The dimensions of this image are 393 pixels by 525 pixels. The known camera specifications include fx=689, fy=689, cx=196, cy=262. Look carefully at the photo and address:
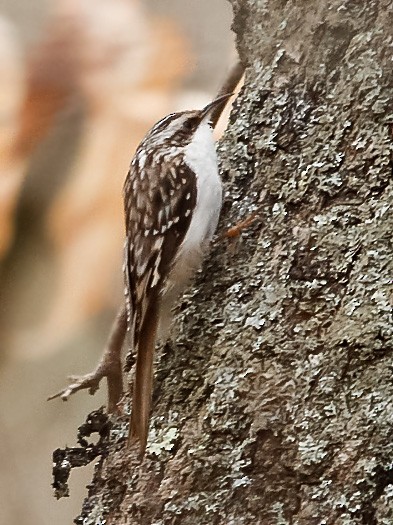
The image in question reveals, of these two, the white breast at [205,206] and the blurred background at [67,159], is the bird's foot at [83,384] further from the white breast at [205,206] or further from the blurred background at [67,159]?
the white breast at [205,206]

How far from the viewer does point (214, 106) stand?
1122 mm

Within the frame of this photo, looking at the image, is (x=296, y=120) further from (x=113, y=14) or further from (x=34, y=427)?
(x=34, y=427)

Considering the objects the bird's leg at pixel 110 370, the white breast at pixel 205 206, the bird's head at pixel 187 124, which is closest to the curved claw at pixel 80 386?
the bird's leg at pixel 110 370

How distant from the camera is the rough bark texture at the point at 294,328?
77 centimetres

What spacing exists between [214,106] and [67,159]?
0.32 metres

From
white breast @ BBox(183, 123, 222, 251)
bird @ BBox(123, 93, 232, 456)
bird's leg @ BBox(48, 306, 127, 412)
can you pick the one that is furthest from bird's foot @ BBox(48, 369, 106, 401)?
white breast @ BBox(183, 123, 222, 251)

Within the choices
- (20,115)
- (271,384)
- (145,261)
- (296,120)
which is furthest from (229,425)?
(20,115)

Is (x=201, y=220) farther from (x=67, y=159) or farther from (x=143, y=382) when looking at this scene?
(x=67, y=159)

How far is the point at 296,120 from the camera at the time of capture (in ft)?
3.11

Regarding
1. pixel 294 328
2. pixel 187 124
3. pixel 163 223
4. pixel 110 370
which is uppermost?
pixel 187 124

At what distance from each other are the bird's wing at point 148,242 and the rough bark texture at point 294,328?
28mm

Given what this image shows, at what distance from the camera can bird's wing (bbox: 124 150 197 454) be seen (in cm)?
91

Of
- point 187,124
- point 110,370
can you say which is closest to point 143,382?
point 110,370

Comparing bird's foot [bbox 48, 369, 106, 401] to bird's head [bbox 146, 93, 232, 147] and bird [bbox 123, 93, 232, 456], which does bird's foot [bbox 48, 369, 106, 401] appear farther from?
bird's head [bbox 146, 93, 232, 147]
